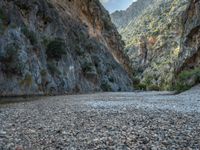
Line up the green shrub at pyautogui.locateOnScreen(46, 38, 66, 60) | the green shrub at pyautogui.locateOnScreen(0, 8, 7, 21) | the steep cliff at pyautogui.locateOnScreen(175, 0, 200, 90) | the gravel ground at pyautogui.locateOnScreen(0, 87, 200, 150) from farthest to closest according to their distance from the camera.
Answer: the steep cliff at pyautogui.locateOnScreen(175, 0, 200, 90) → the green shrub at pyautogui.locateOnScreen(46, 38, 66, 60) → the green shrub at pyautogui.locateOnScreen(0, 8, 7, 21) → the gravel ground at pyautogui.locateOnScreen(0, 87, 200, 150)

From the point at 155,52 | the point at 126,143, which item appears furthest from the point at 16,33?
the point at 155,52

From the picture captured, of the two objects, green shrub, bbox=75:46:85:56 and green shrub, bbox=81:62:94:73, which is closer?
green shrub, bbox=81:62:94:73

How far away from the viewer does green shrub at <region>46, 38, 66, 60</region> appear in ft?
155

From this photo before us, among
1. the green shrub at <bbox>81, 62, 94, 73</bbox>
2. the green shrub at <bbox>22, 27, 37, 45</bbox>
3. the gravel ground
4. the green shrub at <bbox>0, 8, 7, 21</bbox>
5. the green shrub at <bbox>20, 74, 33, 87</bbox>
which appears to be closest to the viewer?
the gravel ground

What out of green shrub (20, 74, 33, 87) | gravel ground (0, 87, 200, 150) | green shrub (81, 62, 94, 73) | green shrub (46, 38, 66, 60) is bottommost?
gravel ground (0, 87, 200, 150)

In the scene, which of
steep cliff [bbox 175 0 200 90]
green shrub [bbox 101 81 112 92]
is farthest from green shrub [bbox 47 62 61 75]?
steep cliff [bbox 175 0 200 90]

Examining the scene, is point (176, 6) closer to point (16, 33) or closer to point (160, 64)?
point (160, 64)

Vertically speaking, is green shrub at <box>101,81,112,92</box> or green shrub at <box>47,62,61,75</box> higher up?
green shrub at <box>47,62,61,75</box>

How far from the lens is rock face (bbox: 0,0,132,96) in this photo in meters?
32.7

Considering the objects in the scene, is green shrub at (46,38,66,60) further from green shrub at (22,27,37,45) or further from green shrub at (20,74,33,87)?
green shrub at (20,74,33,87)

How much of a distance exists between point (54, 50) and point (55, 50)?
6.0 inches

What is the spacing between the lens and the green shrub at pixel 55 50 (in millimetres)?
47375

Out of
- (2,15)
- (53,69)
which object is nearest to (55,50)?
(53,69)

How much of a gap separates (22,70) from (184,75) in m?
26.0
